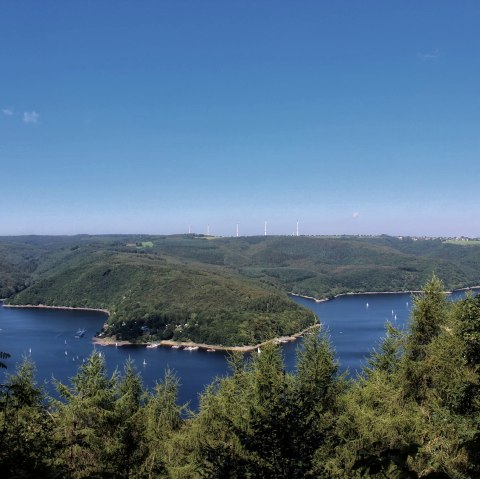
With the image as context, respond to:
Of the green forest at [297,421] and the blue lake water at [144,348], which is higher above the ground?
the green forest at [297,421]

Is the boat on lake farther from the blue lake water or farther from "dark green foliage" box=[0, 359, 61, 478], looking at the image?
"dark green foliage" box=[0, 359, 61, 478]

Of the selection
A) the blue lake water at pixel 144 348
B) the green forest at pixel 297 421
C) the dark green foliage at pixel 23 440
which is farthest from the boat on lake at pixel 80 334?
the dark green foliage at pixel 23 440

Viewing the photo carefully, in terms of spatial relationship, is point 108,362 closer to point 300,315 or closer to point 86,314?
point 300,315

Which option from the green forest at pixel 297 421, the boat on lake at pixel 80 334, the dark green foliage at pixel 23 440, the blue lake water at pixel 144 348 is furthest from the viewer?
the boat on lake at pixel 80 334

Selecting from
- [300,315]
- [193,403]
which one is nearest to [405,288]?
[300,315]

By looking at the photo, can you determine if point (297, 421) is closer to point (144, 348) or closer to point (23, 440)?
point (23, 440)

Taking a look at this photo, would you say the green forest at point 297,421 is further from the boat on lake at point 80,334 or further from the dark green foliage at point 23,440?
the boat on lake at point 80,334
